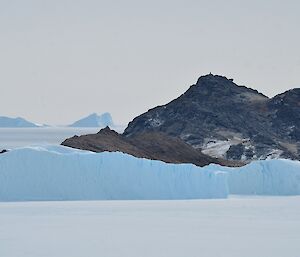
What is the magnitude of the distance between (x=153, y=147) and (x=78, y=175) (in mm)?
21447

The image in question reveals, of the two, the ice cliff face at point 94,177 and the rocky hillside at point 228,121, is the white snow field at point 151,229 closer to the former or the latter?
the ice cliff face at point 94,177

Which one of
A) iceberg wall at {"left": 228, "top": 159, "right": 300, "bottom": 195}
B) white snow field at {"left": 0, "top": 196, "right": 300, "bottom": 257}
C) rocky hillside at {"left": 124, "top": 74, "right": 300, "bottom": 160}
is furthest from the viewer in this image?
rocky hillside at {"left": 124, "top": 74, "right": 300, "bottom": 160}

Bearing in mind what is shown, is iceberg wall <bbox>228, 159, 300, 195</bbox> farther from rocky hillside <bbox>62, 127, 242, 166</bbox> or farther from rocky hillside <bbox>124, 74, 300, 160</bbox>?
rocky hillside <bbox>124, 74, 300, 160</bbox>

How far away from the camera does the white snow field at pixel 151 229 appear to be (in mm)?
17250

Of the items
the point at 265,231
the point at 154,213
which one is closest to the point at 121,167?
the point at 154,213

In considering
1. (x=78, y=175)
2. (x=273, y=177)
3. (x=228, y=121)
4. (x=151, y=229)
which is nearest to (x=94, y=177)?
(x=78, y=175)

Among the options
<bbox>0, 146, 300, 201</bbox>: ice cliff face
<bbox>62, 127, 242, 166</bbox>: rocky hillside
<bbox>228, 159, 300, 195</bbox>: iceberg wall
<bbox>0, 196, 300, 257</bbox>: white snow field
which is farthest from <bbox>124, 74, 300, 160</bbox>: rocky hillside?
<bbox>0, 196, 300, 257</bbox>: white snow field

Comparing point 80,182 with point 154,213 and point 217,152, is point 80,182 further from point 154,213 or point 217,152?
point 217,152

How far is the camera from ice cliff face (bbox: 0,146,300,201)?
1195 inches

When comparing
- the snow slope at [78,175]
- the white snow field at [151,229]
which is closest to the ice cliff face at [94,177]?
the snow slope at [78,175]

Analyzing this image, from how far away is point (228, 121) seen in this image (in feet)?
240

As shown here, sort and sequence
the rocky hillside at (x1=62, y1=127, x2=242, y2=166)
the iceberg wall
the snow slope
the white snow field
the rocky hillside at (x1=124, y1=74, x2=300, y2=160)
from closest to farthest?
the white snow field < the snow slope < the iceberg wall < the rocky hillside at (x1=62, y1=127, x2=242, y2=166) < the rocky hillside at (x1=124, y1=74, x2=300, y2=160)

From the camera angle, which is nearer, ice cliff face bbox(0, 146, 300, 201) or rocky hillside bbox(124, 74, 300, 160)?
ice cliff face bbox(0, 146, 300, 201)

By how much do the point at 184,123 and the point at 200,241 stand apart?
53.9 m
